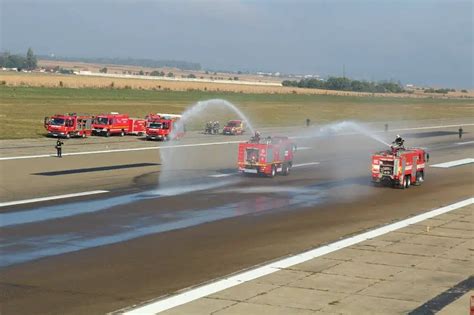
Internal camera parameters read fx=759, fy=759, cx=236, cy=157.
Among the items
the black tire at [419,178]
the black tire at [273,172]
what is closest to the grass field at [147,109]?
the black tire at [273,172]

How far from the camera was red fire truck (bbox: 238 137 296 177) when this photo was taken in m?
51.0

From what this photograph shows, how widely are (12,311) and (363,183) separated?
110 feet

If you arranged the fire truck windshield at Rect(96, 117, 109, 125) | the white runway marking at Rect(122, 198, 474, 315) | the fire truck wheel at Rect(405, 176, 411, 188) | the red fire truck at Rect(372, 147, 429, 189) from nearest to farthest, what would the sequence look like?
the white runway marking at Rect(122, 198, 474, 315) < the red fire truck at Rect(372, 147, 429, 189) < the fire truck wheel at Rect(405, 176, 411, 188) < the fire truck windshield at Rect(96, 117, 109, 125)

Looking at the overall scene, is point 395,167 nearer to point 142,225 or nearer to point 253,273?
point 142,225

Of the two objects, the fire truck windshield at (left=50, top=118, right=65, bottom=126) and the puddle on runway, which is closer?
the puddle on runway

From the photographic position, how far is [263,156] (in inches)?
2008

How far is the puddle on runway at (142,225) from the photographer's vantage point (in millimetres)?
28627

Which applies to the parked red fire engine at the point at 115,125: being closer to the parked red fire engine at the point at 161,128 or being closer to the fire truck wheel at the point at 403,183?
the parked red fire engine at the point at 161,128

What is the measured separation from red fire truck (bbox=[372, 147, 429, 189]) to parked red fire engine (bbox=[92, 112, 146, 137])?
4014cm

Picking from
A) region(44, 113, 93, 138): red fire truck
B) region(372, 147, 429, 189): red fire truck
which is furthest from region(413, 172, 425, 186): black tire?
region(44, 113, 93, 138): red fire truck

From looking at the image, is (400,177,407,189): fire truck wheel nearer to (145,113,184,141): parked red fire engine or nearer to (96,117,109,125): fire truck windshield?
(145,113,184,141): parked red fire engine

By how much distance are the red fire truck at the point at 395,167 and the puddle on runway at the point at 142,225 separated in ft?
15.7

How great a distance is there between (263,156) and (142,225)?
18.1 metres

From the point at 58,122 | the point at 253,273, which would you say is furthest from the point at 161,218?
the point at 58,122
